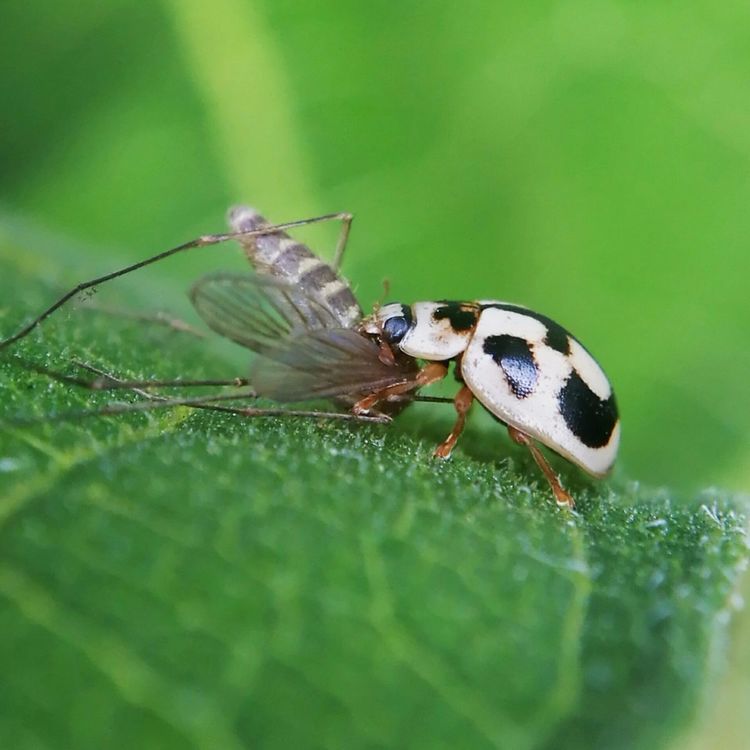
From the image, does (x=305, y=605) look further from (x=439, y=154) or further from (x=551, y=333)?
(x=439, y=154)

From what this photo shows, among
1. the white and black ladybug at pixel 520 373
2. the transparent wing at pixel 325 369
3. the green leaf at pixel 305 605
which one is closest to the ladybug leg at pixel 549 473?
the white and black ladybug at pixel 520 373

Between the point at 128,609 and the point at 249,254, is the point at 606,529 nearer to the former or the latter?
the point at 128,609

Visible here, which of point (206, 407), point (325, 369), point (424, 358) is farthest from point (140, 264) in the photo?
A: point (424, 358)

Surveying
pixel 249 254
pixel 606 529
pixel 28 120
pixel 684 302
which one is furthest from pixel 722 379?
pixel 28 120

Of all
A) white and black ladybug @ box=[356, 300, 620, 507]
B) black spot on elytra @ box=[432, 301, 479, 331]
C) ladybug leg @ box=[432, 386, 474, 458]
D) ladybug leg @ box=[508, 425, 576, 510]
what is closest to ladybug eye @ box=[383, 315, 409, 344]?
white and black ladybug @ box=[356, 300, 620, 507]

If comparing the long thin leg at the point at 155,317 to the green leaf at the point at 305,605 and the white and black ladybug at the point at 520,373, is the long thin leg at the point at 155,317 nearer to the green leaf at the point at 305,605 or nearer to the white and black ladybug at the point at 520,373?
the white and black ladybug at the point at 520,373

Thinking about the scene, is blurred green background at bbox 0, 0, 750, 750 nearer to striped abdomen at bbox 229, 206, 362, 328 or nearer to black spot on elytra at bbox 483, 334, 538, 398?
striped abdomen at bbox 229, 206, 362, 328
